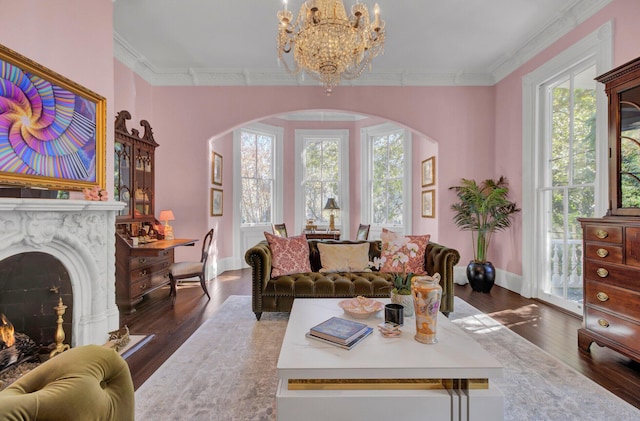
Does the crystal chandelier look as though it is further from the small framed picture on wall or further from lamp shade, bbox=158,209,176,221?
the small framed picture on wall

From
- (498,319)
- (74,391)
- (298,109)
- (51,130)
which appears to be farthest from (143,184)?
(498,319)

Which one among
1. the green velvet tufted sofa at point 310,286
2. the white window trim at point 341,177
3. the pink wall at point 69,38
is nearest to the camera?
the pink wall at point 69,38

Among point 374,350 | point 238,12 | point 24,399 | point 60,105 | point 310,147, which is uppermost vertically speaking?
point 238,12

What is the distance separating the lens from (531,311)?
11.8ft

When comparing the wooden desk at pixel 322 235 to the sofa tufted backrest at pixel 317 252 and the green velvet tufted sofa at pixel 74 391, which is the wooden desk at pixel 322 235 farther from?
the green velvet tufted sofa at pixel 74 391

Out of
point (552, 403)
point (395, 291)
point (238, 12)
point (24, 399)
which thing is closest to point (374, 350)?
point (395, 291)

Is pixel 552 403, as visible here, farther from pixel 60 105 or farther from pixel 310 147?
pixel 310 147

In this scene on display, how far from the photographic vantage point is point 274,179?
677 centimetres

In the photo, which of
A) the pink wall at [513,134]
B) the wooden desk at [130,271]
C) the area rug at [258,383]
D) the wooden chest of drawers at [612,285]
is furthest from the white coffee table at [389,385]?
the pink wall at [513,134]

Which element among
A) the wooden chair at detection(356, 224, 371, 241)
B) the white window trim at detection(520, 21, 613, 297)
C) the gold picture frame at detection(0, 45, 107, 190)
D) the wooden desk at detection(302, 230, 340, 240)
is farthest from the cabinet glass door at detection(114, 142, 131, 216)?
the white window trim at detection(520, 21, 613, 297)

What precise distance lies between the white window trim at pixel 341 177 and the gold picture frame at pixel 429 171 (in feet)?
5.86

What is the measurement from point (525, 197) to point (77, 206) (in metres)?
5.04

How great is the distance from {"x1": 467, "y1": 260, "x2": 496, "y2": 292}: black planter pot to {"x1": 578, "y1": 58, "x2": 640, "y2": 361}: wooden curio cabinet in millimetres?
1670

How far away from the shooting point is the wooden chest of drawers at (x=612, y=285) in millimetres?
2223
